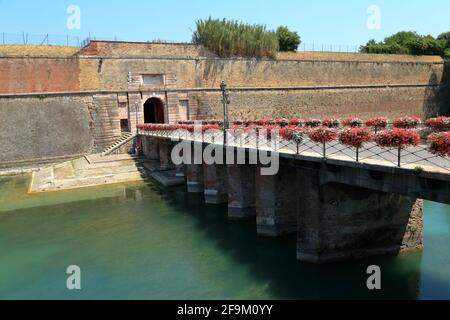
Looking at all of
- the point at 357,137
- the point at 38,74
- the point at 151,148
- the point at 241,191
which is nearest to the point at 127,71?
the point at 38,74

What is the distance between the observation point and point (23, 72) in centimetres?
2983

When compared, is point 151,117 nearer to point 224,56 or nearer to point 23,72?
point 224,56

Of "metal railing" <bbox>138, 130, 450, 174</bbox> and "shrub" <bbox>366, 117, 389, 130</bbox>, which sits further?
"shrub" <bbox>366, 117, 389, 130</bbox>

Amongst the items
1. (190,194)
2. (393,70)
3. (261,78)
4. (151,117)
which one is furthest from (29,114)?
(393,70)

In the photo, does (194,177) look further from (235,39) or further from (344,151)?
Answer: (235,39)

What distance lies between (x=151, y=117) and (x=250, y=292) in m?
30.4

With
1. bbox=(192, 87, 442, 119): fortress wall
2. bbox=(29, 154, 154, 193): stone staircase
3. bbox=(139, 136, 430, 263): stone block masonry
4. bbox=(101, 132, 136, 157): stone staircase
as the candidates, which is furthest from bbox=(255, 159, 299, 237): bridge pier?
bbox=(192, 87, 442, 119): fortress wall

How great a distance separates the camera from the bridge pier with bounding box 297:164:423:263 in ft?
36.6

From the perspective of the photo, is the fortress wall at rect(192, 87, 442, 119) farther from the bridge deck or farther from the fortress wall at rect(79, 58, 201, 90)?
the bridge deck

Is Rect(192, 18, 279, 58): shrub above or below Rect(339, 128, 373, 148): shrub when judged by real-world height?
above

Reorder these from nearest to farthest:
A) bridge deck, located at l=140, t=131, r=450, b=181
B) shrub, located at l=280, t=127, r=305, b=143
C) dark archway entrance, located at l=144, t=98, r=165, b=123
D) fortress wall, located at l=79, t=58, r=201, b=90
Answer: bridge deck, located at l=140, t=131, r=450, b=181
shrub, located at l=280, t=127, r=305, b=143
fortress wall, located at l=79, t=58, r=201, b=90
dark archway entrance, located at l=144, t=98, r=165, b=123

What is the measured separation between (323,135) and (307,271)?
12.3 ft

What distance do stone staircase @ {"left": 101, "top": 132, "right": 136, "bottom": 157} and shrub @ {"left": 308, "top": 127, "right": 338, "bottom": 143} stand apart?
2179 centimetres

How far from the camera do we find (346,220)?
11367 millimetres
